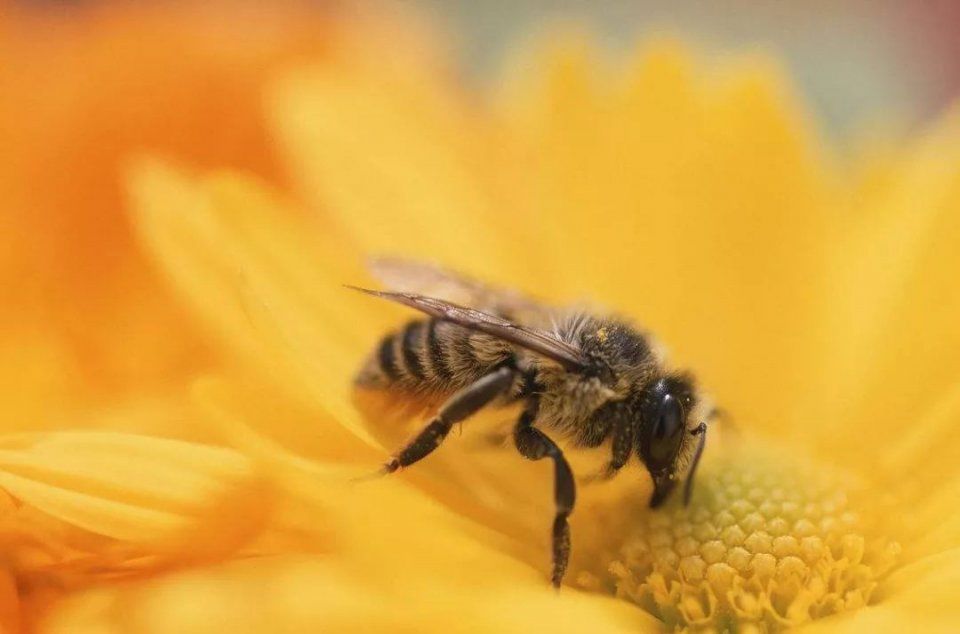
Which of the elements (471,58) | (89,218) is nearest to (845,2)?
(471,58)

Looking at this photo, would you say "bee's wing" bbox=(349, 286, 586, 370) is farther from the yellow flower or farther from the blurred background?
the blurred background

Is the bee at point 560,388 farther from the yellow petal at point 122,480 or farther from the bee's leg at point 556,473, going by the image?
the yellow petal at point 122,480

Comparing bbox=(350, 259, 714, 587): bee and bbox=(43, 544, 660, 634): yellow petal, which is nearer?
bbox=(43, 544, 660, 634): yellow petal

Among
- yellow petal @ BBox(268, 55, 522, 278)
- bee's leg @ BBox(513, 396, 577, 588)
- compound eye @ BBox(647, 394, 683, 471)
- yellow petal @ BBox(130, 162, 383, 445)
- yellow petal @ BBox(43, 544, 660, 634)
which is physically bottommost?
yellow petal @ BBox(43, 544, 660, 634)

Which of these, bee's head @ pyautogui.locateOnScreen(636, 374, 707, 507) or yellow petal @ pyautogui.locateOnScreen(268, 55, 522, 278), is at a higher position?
yellow petal @ pyautogui.locateOnScreen(268, 55, 522, 278)

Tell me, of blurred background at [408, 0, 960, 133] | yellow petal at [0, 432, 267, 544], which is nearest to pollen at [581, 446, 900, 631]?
yellow petal at [0, 432, 267, 544]

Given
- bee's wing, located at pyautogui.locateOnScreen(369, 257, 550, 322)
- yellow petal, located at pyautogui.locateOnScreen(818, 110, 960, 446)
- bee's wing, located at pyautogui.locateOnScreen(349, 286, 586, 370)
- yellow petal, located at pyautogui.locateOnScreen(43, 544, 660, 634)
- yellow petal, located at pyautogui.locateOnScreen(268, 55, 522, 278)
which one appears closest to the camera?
yellow petal, located at pyautogui.locateOnScreen(43, 544, 660, 634)

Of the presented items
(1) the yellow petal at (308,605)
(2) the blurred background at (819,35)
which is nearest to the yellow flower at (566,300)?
(1) the yellow petal at (308,605)

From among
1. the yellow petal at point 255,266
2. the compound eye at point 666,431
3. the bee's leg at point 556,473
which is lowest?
the bee's leg at point 556,473
